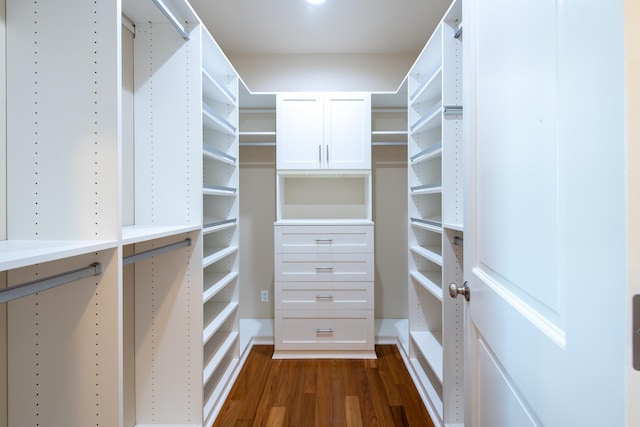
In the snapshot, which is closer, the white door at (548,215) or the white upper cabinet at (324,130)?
the white door at (548,215)

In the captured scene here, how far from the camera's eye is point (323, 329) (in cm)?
240

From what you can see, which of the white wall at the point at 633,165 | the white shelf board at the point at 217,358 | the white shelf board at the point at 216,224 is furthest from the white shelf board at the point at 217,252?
the white wall at the point at 633,165

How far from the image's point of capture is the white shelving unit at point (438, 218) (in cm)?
160

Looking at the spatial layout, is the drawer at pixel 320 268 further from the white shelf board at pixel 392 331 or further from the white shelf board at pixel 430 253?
the white shelf board at pixel 392 331

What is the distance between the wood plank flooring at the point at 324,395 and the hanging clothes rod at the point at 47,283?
129 cm

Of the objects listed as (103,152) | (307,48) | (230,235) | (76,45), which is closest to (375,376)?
(230,235)

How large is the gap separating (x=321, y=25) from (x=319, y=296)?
2117 mm

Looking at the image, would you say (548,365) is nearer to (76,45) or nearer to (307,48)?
(76,45)

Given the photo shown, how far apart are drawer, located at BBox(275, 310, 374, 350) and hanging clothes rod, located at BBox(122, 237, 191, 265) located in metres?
1.12

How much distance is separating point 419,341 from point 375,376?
39cm

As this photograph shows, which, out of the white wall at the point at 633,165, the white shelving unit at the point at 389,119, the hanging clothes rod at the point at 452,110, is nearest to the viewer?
the white wall at the point at 633,165

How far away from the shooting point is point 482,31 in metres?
0.80

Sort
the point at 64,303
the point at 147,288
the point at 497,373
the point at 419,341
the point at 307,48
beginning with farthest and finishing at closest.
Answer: the point at 307,48 < the point at 419,341 < the point at 147,288 < the point at 64,303 < the point at 497,373

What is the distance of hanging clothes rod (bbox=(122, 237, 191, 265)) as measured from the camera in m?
1.23
